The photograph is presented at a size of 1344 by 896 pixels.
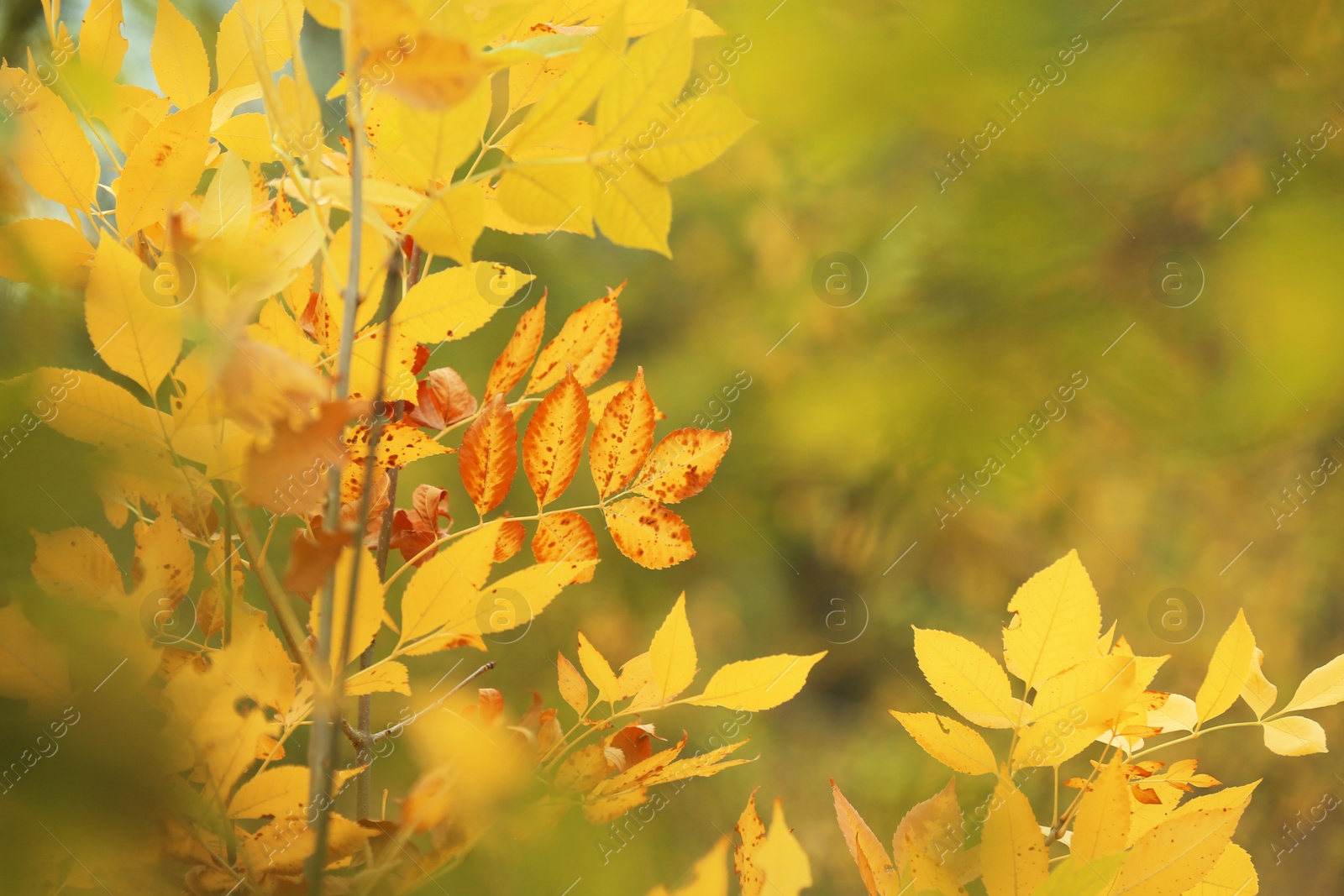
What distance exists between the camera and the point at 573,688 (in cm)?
23

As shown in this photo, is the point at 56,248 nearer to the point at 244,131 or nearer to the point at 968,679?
the point at 244,131

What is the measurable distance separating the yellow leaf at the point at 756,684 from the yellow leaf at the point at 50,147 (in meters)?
0.19

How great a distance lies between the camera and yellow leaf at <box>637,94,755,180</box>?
0.50ft

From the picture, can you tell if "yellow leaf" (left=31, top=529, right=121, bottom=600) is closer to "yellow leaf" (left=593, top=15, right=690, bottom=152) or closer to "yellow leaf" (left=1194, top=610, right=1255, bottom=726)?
"yellow leaf" (left=593, top=15, right=690, bottom=152)

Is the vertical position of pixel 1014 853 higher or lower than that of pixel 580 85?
lower

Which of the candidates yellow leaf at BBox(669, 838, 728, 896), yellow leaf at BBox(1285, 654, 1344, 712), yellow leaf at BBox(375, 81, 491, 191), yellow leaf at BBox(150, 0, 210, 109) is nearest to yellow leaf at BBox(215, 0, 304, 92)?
yellow leaf at BBox(150, 0, 210, 109)

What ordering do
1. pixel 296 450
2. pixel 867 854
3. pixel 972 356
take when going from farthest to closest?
pixel 972 356 < pixel 867 854 < pixel 296 450

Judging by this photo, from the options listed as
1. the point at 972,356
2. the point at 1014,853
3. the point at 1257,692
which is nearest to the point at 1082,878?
the point at 1014,853

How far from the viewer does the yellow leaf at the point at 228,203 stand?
0.63ft

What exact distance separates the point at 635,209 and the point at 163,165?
116 millimetres

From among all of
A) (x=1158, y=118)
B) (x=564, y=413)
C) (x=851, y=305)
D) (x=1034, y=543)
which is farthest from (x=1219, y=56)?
(x=564, y=413)

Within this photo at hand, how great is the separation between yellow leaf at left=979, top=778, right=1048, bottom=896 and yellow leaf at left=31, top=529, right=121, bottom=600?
0.19 metres

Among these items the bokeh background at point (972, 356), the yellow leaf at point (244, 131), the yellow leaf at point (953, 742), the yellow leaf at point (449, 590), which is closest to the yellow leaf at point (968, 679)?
the yellow leaf at point (953, 742)

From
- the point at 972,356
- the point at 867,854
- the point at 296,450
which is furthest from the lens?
the point at 972,356
